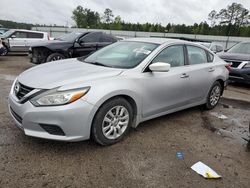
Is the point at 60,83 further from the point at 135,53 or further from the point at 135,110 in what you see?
the point at 135,53

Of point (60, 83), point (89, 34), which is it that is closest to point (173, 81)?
point (60, 83)

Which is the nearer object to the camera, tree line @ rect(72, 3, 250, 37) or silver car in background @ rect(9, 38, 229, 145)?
silver car in background @ rect(9, 38, 229, 145)

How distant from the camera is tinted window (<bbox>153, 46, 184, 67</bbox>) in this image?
147 inches

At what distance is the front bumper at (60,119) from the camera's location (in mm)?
2637

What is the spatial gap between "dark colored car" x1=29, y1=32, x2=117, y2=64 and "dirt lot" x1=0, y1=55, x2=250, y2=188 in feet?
15.2

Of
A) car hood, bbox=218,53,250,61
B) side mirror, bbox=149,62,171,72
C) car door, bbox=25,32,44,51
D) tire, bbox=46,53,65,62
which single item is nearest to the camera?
side mirror, bbox=149,62,171,72

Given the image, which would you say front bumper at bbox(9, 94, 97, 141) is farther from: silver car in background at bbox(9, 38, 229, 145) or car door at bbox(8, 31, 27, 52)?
car door at bbox(8, 31, 27, 52)

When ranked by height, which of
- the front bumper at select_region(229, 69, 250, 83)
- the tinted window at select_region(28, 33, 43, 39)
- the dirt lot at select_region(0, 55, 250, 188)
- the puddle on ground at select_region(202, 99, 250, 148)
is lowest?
the dirt lot at select_region(0, 55, 250, 188)

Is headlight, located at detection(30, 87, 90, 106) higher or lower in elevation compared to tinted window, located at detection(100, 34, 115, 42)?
lower

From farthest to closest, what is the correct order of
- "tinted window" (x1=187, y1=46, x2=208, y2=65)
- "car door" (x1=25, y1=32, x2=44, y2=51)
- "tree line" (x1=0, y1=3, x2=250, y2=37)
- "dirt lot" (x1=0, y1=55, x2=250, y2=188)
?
"tree line" (x1=0, y1=3, x2=250, y2=37)
"car door" (x1=25, y1=32, x2=44, y2=51)
"tinted window" (x1=187, y1=46, x2=208, y2=65)
"dirt lot" (x1=0, y1=55, x2=250, y2=188)

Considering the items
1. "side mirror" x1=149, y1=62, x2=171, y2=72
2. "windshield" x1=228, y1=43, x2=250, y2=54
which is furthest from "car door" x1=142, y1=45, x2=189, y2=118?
"windshield" x1=228, y1=43, x2=250, y2=54

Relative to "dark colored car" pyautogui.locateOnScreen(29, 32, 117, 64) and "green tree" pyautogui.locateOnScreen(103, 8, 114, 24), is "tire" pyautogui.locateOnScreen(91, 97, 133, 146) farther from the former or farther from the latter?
"green tree" pyautogui.locateOnScreen(103, 8, 114, 24)

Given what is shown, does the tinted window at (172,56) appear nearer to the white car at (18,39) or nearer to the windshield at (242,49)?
the windshield at (242,49)

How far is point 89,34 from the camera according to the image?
9266 millimetres
